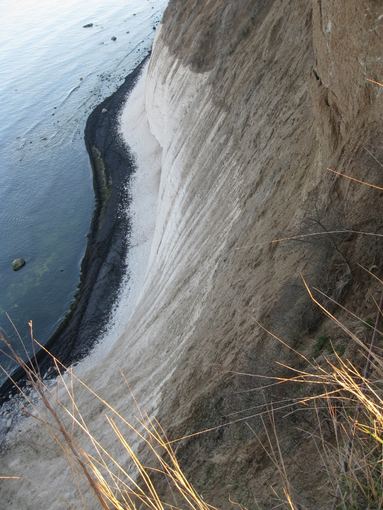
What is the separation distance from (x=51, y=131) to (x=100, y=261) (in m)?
18.0

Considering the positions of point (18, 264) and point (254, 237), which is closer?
point (254, 237)

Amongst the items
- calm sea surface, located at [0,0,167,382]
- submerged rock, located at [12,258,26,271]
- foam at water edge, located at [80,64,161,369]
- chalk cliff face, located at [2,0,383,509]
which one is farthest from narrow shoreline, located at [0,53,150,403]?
submerged rock, located at [12,258,26,271]

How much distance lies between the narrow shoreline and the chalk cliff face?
192 centimetres

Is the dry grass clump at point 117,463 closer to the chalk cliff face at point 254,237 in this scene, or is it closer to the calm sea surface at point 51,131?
the chalk cliff face at point 254,237

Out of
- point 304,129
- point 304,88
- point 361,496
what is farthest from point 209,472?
point 304,88

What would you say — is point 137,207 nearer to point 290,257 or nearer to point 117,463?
point 290,257

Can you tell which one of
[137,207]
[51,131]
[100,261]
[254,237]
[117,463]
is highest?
[117,463]

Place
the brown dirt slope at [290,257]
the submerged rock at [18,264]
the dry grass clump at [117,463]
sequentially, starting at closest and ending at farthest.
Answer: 1. the dry grass clump at [117,463]
2. the brown dirt slope at [290,257]
3. the submerged rock at [18,264]

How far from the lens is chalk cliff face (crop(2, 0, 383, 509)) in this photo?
7340mm

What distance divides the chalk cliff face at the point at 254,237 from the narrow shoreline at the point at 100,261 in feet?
6.31

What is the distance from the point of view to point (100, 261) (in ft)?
68.8

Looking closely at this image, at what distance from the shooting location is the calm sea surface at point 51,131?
22141 mm

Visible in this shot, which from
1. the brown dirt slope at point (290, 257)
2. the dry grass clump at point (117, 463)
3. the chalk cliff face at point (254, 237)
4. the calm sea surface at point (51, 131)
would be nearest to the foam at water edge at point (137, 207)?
the chalk cliff face at point (254, 237)

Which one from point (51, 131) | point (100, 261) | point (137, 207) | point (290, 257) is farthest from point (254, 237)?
point (51, 131)
